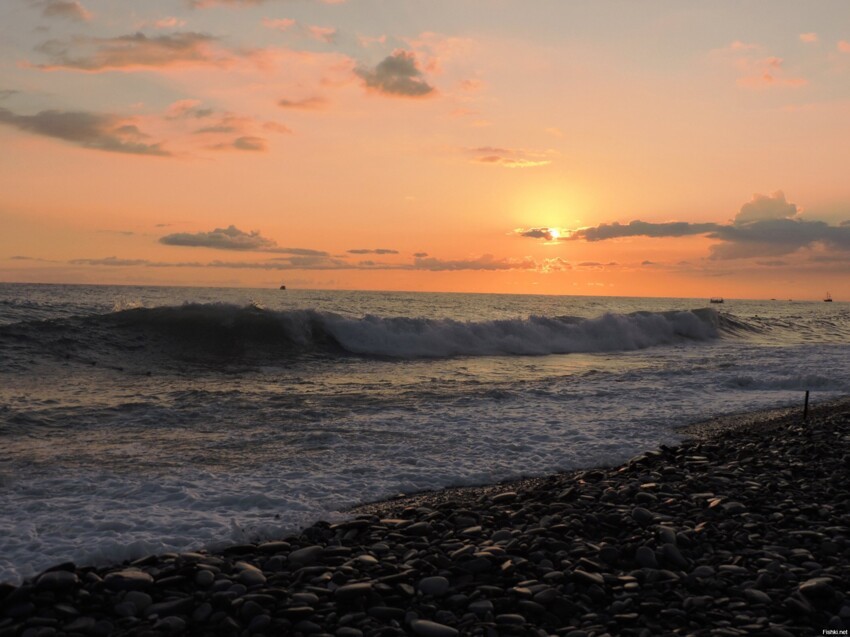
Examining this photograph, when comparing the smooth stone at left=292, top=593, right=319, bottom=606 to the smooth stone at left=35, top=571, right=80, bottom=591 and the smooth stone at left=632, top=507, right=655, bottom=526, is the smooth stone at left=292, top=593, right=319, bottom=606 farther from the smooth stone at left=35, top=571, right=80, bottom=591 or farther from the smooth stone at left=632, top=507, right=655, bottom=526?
the smooth stone at left=632, top=507, right=655, bottom=526

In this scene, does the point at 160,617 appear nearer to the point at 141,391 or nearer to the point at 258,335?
the point at 141,391

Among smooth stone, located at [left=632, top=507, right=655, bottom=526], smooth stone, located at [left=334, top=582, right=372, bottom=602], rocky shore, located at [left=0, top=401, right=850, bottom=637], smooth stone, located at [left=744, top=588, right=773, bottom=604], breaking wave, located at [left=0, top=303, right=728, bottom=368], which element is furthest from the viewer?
breaking wave, located at [left=0, top=303, right=728, bottom=368]

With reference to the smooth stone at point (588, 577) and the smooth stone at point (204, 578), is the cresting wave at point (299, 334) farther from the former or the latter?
the smooth stone at point (588, 577)

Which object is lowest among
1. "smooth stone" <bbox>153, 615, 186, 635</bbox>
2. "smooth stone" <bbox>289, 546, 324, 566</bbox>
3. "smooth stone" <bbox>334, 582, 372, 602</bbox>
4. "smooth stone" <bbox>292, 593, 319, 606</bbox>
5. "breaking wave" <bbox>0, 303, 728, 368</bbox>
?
"smooth stone" <bbox>153, 615, 186, 635</bbox>

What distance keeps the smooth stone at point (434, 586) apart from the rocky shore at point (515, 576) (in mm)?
11

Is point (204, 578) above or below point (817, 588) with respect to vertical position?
below

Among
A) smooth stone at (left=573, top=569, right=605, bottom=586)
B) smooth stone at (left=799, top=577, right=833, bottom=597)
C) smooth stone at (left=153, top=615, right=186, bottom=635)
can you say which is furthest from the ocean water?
smooth stone at (left=799, top=577, right=833, bottom=597)

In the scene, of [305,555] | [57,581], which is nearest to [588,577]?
[305,555]

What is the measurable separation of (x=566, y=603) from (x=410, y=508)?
2.59 m

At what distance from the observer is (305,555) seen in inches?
207

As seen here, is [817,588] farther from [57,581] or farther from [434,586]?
[57,581]

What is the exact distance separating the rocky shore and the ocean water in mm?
1070

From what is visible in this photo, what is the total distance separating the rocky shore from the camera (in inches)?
162

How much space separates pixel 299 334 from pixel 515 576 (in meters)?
22.7
